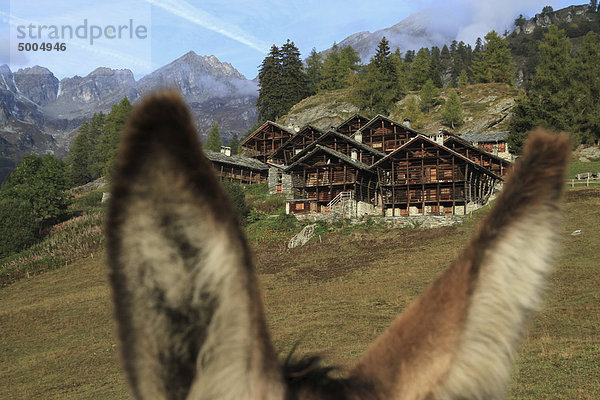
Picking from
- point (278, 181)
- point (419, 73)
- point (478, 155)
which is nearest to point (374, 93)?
point (478, 155)

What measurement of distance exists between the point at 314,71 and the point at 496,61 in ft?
131

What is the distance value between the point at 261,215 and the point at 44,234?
73.3 feet

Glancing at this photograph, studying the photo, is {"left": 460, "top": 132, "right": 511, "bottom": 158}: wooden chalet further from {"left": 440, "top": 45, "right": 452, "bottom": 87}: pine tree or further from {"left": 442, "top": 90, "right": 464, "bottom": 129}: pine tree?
{"left": 440, "top": 45, "right": 452, "bottom": 87}: pine tree

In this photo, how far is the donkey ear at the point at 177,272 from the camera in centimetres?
65

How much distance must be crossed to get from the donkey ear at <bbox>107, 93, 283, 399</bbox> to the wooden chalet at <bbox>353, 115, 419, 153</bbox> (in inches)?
2039

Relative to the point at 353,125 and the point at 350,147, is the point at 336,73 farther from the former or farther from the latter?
the point at 350,147

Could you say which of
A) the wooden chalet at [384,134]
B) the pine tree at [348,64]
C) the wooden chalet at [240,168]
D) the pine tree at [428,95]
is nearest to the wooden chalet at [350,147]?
the wooden chalet at [384,134]

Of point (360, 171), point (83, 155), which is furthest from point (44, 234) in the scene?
point (83, 155)

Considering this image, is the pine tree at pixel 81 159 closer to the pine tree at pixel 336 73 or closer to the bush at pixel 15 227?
the bush at pixel 15 227

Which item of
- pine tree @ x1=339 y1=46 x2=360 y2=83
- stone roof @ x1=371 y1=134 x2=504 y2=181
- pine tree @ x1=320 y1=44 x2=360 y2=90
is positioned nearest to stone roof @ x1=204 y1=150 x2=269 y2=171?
stone roof @ x1=371 y1=134 x2=504 y2=181

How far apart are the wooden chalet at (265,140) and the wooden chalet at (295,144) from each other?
3.08 m

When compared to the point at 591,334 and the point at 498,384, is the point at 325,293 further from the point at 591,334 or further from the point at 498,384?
the point at 498,384

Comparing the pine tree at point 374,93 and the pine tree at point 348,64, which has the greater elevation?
the pine tree at point 348,64

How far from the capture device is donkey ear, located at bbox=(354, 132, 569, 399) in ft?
3.12
